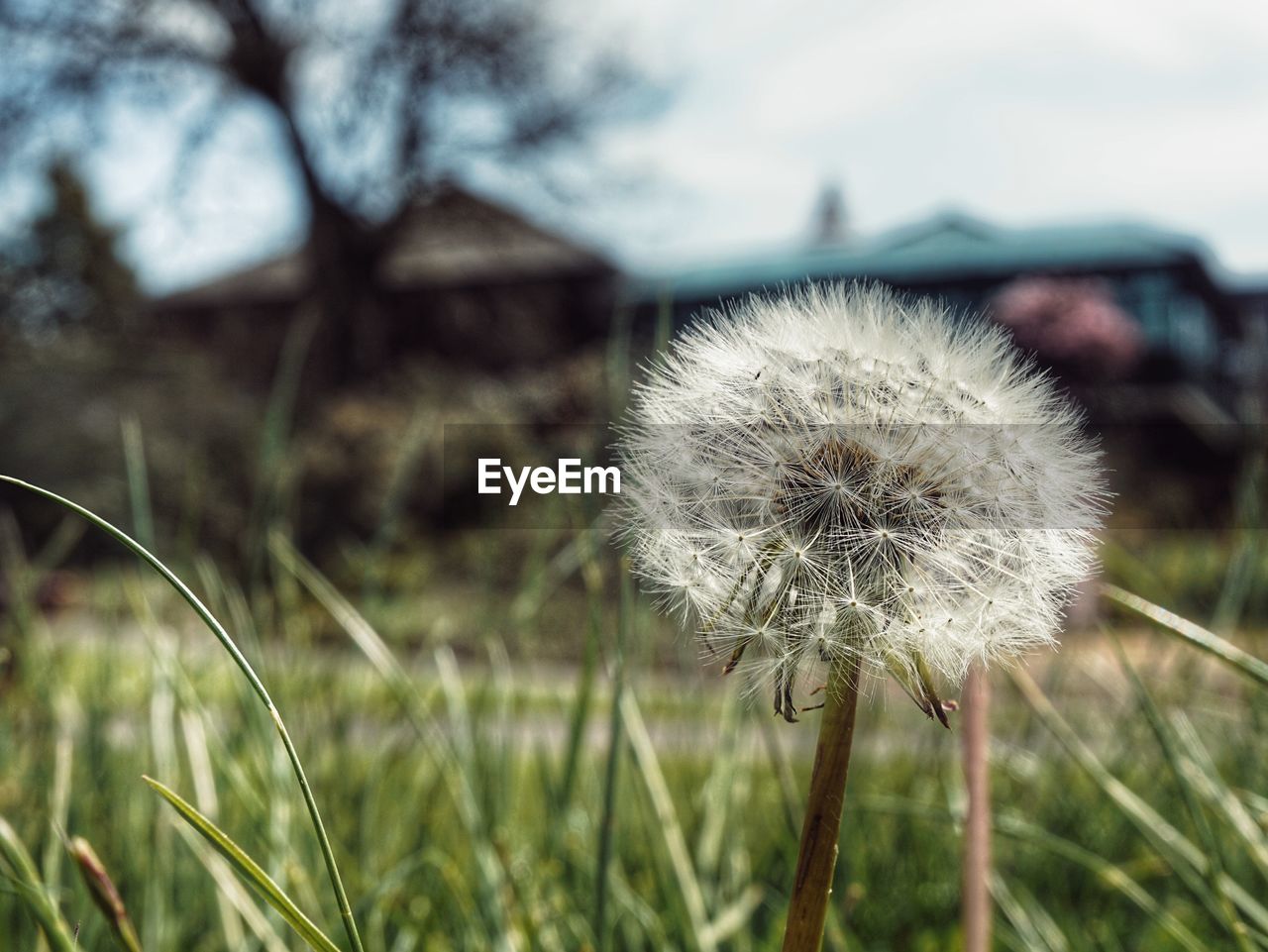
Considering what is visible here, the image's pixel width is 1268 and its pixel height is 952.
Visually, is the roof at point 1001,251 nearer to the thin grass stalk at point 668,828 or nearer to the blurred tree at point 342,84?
the blurred tree at point 342,84

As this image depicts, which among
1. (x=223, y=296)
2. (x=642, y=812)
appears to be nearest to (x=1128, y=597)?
(x=642, y=812)

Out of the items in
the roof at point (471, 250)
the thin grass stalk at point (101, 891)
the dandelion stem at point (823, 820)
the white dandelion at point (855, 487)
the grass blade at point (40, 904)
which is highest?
the roof at point (471, 250)

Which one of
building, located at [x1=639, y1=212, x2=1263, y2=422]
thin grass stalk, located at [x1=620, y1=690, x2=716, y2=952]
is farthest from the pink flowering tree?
thin grass stalk, located at [x1=620, y1=690, x2=716, y2=952]

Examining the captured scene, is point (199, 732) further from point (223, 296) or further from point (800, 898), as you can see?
point (223, 296)

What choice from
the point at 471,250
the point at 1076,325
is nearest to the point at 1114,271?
the point at 1076,325

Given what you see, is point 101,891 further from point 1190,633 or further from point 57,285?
point 57,285

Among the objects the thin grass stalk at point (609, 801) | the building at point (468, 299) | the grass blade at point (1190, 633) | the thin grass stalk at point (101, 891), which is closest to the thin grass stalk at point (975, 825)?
the grass blade at point (1190, 633)
